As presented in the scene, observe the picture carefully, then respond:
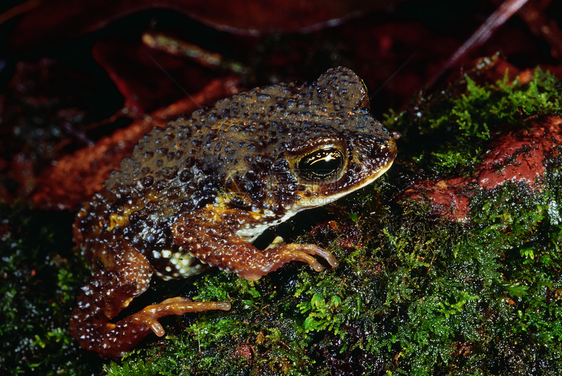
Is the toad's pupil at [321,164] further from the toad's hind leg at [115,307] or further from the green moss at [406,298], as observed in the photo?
the toad's hind leg at [115,307]

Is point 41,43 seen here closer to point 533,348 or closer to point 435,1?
point 435,1

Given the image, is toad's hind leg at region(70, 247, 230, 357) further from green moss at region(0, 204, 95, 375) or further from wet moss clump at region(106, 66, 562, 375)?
green moss at region(0, 204, 95, 375)

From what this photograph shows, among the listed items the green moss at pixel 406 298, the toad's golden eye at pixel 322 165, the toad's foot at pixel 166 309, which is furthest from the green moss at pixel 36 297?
the toad's golden eye at pixel 322 165

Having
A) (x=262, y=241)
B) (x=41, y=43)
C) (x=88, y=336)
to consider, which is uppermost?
(x=41, y=43)

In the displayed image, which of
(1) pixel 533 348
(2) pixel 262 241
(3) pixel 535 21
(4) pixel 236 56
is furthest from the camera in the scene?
(4) pixel 236 56

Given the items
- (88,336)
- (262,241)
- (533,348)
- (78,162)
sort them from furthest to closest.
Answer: (78,162) < (262,241) < (88,336) < (533,348)

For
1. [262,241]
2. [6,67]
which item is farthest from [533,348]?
[6,67]

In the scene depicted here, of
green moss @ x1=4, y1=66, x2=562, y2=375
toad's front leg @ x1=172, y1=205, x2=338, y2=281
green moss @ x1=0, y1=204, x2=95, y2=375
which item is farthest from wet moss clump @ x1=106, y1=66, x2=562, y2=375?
green moss @ x1=0, y1=204, x2=95, y2=375
